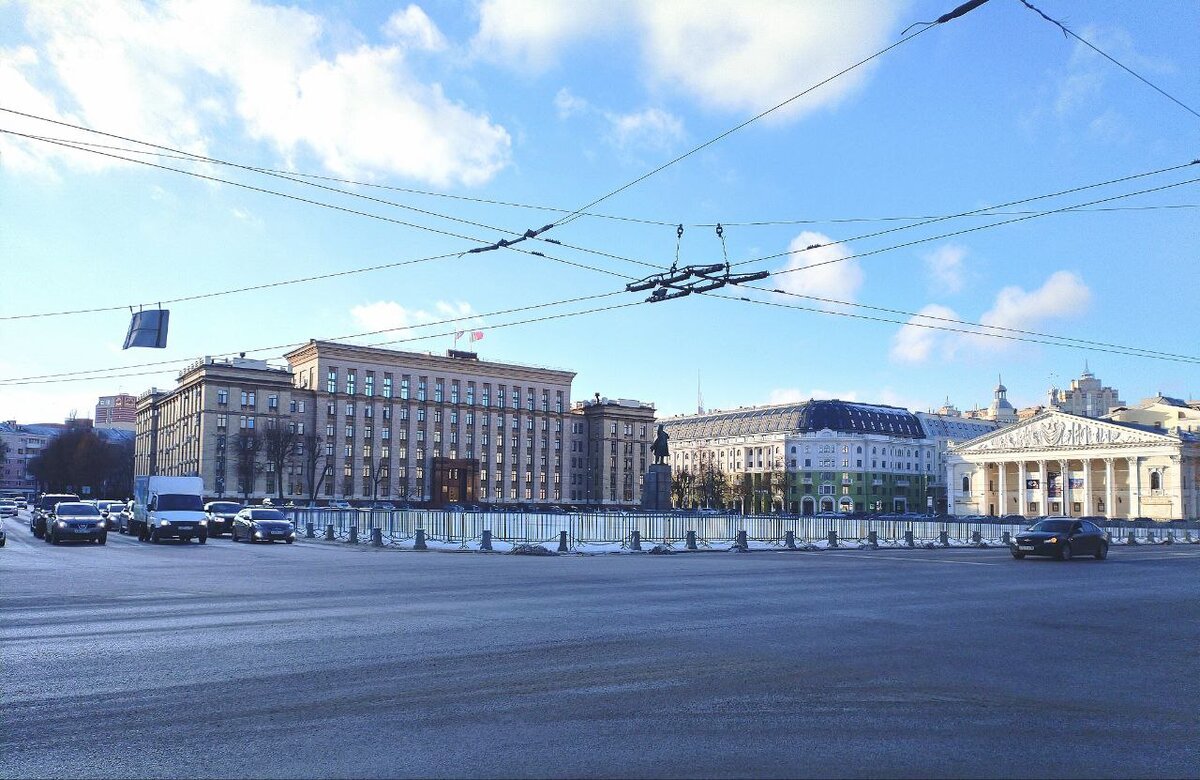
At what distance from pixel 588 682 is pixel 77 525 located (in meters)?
33.5

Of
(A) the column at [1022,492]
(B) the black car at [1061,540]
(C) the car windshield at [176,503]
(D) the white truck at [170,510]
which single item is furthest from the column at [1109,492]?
(C) the car windshield at [176,503]

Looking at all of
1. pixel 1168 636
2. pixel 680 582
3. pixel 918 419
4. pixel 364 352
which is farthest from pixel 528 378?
pixel 1168 636

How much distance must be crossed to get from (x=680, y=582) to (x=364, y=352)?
9965cm

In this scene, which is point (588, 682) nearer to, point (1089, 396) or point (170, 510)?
point (170, 510)

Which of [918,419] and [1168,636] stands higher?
[918,419]

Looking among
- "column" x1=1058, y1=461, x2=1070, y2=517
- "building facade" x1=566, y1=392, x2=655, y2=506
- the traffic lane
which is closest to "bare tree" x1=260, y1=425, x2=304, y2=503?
"building facade" x1=566, y1=392, x2=655, y2=506

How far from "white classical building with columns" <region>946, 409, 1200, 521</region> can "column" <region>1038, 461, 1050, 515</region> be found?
137 mm

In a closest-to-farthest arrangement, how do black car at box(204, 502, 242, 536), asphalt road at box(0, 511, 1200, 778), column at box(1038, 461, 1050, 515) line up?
asphalt road at box(0, 511, 1200, 778), black car at box(204, 502, 242, 536), column at box(1038, 461, 1050, 515)

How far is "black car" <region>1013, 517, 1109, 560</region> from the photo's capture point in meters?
31.8

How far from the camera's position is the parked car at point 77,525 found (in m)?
35.6

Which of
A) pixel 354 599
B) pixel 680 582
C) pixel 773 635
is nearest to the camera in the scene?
pixel 773 635

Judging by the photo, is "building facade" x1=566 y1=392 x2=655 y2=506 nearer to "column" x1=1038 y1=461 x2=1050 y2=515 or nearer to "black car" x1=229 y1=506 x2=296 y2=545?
"column" x1=1038 y1=461 x2=1050 y2=515

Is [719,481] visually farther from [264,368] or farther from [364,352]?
[264,368]

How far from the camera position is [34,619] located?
1278 centimetres
